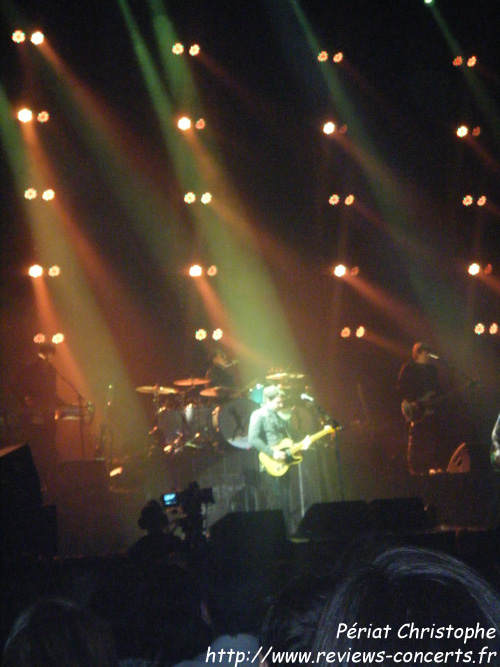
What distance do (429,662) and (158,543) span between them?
336 cm

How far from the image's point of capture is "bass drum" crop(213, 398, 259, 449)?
885 cm

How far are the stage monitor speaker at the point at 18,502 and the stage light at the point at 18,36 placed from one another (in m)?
6.37

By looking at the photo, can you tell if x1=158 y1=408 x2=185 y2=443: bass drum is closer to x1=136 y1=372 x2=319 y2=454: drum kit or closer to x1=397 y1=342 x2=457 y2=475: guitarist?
x1=136 y1=372 x2=319 y2=454: drum kit

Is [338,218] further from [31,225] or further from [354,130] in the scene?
[31,225]

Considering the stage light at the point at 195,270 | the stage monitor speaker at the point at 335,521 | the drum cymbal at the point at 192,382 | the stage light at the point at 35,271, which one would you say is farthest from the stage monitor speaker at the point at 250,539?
the stage light at the point at 195,270

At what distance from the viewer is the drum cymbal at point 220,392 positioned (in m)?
9.29

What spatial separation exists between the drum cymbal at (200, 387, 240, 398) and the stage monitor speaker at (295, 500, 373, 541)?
13.3 ft

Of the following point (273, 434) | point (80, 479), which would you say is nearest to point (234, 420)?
point (273, 434)

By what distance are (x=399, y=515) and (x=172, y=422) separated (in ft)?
15.0

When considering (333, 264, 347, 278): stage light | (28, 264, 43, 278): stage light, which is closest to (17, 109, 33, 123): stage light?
(28, 264, 43, 278): stage light

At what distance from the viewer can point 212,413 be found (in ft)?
30.2

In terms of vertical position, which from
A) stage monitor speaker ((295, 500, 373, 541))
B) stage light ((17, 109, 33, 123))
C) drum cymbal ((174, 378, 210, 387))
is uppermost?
stage light ((17, 109, 33, 123))

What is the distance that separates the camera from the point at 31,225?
9906mm

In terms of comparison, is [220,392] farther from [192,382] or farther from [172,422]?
→ [172,422]
